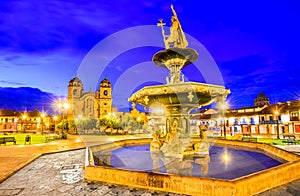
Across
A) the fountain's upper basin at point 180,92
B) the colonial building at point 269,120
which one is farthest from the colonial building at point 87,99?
the fountain's upper basin at point 180,92

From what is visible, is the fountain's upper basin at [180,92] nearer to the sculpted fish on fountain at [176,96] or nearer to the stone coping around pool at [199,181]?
the sculpted fish on fountain at [176,96]

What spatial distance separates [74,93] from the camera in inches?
3063

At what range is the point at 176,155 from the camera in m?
8.34

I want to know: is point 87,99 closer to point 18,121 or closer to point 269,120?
point 18,121

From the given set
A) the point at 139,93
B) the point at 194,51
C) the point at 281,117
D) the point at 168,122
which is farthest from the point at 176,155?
the point at 281,117

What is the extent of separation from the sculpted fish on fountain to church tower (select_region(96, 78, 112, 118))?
63703 millimetres

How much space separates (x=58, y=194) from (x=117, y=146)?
8.13 m

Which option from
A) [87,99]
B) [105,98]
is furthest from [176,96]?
[87,99]

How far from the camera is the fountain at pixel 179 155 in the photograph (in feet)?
14.4

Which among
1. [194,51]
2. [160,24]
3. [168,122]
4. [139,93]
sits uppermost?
[160,24]

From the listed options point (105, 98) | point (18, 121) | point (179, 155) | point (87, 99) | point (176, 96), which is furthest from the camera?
point (87, 99)

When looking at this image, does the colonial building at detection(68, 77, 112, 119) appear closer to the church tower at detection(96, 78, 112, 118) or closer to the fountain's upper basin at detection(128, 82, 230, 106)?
the church tower at detection(96, 78, 112, 118)

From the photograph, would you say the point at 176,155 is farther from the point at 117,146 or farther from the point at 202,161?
the point at 117,146

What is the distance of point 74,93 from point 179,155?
76418 mm
